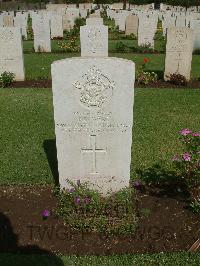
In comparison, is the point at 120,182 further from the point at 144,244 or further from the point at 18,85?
the point at 18,85

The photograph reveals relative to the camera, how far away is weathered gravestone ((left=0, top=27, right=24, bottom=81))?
11891mm

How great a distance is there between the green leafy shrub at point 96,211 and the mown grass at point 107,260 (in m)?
0.44

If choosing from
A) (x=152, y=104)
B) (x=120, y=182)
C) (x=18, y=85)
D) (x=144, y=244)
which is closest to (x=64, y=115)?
(x=120, y=182)

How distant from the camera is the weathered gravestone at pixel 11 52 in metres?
11.9

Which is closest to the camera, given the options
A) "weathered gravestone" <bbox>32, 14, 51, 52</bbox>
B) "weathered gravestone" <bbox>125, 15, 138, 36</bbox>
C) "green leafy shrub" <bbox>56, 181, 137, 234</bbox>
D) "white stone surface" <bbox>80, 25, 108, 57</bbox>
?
"green leafy shrub" <bbox>56, 181, 137, 234</bbox>

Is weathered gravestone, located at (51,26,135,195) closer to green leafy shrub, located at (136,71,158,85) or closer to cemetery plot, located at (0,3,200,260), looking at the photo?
cemetery plot, located at (0,3,200,260)

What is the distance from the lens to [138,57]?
16.5 meters

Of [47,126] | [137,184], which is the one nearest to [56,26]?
[47,126]

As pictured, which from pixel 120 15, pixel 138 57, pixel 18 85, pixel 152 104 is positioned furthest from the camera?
pixel 120 15

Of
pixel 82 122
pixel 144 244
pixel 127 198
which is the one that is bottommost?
pixel 144 244

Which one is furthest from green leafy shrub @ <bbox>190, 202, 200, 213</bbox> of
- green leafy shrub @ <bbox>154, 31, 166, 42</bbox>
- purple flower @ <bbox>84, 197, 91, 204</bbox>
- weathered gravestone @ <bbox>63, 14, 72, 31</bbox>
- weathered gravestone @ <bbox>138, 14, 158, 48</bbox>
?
weathered gravestone @ <bbox>63, 14, 72, 31</bbox>

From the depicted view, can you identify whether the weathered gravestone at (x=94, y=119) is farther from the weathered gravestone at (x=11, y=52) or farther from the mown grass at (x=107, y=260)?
the weathered gravestone at (x=11, y=52)

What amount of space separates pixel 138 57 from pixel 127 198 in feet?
41.0

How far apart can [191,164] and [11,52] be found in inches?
351
